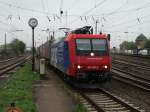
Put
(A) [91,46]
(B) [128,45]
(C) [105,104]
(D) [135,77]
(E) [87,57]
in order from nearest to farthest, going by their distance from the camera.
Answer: (C) [105,104]
(E) [87,57]
(A) [91,46]
(D) [135,77]
(B) [128,45]

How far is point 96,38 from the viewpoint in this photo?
20.9 metres

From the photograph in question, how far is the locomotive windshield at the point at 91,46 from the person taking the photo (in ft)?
67.0

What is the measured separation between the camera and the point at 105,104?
1512 centimetres

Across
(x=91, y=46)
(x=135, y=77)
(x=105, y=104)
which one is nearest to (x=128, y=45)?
(x=135, y=77)

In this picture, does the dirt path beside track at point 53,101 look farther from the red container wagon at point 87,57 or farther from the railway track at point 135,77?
the railway track at point 135,77

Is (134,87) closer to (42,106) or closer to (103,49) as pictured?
(103,49)

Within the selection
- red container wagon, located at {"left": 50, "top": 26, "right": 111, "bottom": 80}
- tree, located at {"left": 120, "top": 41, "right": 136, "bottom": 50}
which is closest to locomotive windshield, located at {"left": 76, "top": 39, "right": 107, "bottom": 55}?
red container wagon, located at {"left": 50, "top": 26, "right": 111, "bottom": 80}

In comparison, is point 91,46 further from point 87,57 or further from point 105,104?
point 105,104

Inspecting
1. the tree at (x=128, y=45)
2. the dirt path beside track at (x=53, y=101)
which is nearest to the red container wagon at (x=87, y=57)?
the dirt path beside track at (x=53, y=101)

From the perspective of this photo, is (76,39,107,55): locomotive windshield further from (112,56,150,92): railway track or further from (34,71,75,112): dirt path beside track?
(112,56,150,92): railway track

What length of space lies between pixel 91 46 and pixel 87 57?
27.8 inches

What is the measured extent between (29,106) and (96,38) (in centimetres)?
895

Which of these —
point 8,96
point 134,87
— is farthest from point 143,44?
point 8,96

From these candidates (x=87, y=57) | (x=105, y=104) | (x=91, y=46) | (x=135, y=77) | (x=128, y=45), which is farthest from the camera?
(x=128, y=45)
